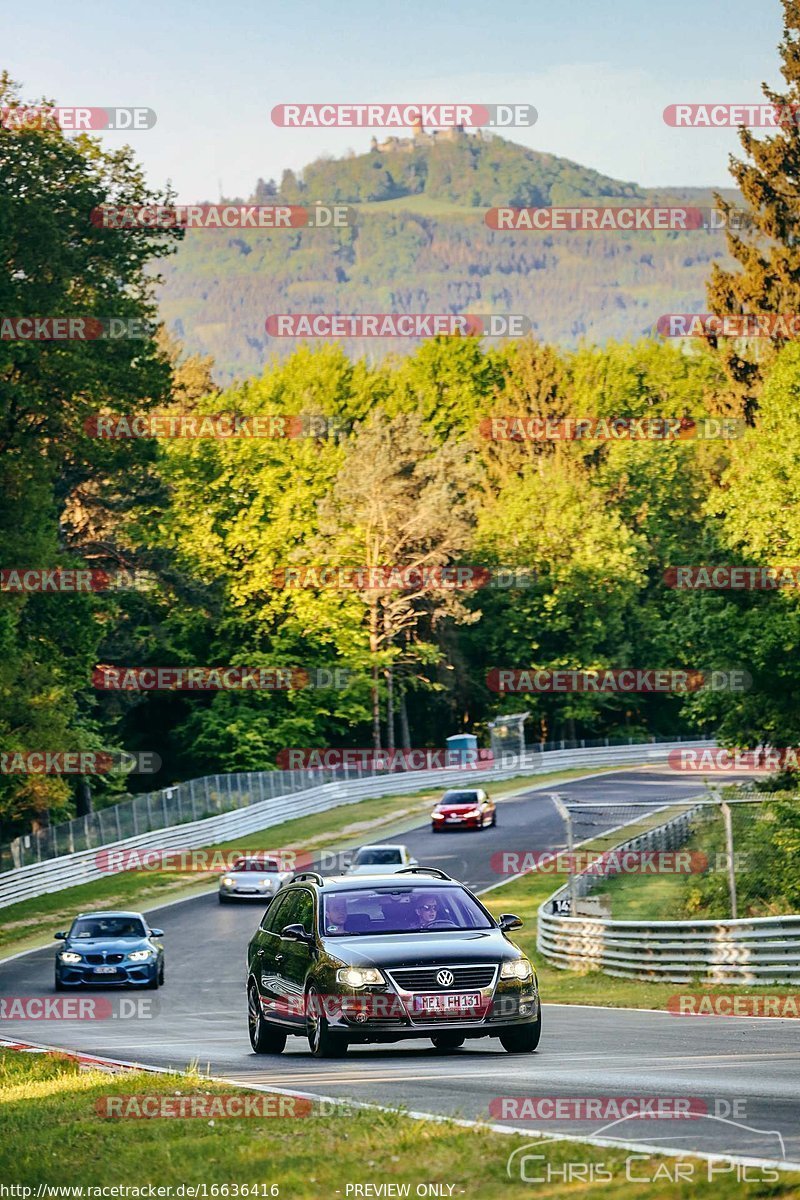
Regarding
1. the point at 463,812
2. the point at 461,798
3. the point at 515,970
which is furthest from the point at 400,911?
the point at 461,798

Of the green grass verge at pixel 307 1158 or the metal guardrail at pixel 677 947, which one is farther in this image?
the metal guardrail at pixel 677 947

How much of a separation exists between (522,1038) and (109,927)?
17.3m

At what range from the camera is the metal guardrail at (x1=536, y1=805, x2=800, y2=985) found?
72.9ft

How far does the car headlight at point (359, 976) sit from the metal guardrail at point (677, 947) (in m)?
9.40

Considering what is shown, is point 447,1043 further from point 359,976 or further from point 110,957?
point 110,957

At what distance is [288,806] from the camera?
61.9 metres

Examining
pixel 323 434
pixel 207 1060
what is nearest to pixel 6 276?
pixel 207 1060

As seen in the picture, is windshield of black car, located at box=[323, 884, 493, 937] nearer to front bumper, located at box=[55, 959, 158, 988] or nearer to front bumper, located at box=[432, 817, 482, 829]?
front bumper, located at box=[55, 959, 158, 988]

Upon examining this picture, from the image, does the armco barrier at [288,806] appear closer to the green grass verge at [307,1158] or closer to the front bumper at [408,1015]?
the front bumper at [408,1015]

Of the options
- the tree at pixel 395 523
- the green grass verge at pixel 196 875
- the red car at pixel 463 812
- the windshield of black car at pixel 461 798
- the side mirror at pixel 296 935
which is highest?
the tree at pixel 395 523

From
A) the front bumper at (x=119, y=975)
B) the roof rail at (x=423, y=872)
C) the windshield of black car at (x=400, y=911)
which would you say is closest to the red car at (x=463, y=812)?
the front bumper at (x=119, y=975)

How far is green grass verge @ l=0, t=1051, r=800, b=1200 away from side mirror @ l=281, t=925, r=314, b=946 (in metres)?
3.16

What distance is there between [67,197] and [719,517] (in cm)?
1793

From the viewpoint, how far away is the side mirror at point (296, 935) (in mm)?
14508
